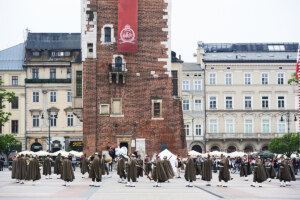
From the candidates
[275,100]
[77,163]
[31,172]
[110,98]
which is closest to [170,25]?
[110,98]

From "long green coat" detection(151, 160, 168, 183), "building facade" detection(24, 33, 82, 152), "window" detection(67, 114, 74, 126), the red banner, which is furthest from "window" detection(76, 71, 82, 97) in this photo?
"window" detection(67, 114, 74, 126)

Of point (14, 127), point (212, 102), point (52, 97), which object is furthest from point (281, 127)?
point (14, 127)

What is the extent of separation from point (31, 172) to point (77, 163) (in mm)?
28527

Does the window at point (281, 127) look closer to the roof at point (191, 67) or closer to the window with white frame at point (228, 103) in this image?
the window with white frame at point (228, 103)

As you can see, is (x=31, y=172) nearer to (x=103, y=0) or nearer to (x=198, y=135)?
(x=103, y=0)

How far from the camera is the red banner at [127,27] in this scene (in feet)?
164

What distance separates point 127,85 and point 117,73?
1575mm

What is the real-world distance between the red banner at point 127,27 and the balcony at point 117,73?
4.80 feet

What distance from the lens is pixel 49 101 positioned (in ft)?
247

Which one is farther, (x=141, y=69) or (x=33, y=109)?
(x=33, y=109)

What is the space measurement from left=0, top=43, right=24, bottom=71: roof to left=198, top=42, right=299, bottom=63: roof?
2584 centimetres

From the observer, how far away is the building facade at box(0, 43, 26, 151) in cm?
7469

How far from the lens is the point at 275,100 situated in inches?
3004

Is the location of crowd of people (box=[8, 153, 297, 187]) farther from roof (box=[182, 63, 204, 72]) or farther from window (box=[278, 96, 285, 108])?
roof (box=[182, 63, 204, 72])
